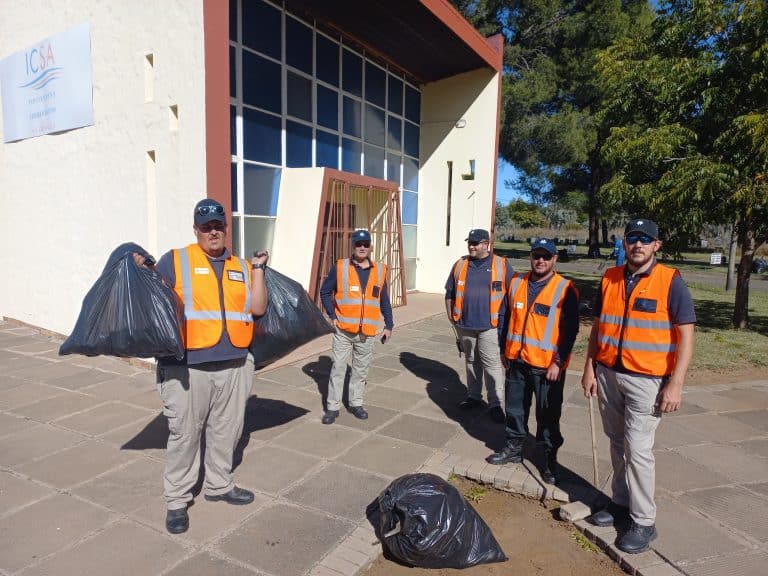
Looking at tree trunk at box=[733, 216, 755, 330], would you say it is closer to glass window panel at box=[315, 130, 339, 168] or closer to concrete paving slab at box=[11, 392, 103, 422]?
glass window panel at box=[315, 130, 339, 168]

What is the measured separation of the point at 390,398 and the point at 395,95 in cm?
897

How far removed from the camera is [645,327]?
293 cm

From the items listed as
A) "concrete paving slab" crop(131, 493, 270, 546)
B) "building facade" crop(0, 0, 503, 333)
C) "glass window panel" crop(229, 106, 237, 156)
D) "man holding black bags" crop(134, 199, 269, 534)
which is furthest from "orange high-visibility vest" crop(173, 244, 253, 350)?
"glass window panel" crop(229, 106, 237, 156)

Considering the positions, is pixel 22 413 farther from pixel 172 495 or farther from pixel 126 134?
pixel 126 134

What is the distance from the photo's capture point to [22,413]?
502 centimetres

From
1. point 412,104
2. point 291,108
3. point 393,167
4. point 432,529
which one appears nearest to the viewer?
point 432,529

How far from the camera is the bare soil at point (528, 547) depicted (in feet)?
9.34

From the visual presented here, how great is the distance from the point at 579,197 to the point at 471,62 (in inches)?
910

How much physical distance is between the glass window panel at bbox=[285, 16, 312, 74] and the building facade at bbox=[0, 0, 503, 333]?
0.09 ft

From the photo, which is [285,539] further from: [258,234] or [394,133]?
[394,133]

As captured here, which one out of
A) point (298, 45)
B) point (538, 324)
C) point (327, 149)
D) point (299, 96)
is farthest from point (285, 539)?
point (298, 45)

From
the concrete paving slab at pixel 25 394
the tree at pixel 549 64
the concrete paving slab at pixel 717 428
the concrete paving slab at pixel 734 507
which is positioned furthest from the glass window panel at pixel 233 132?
the tree at pixel 549 64

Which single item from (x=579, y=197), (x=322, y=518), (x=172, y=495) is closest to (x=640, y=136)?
(x=322, y=518)

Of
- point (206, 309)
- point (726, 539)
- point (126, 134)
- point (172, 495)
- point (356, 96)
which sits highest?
point (356, 96)
